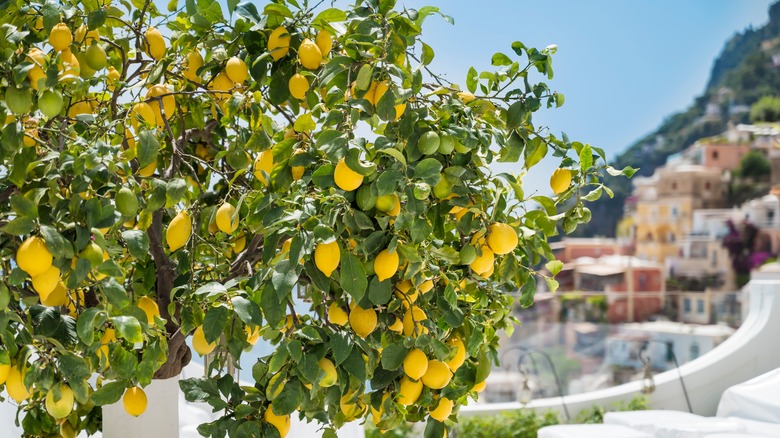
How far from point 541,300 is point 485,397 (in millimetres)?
767

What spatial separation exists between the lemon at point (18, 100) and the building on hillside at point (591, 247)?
19.8 feet

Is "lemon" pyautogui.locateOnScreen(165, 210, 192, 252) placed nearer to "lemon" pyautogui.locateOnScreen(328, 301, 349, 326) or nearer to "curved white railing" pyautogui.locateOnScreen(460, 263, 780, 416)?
"lemon" pyautogui.locateOnScreen(328, 301, 349, 326)

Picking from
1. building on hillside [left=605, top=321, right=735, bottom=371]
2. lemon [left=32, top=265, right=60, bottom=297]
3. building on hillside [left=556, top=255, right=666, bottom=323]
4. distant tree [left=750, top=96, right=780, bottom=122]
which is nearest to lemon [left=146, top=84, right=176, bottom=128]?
lemon [left=32, top=265, right=60, bottom=297]

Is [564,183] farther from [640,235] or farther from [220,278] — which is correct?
[640,235]

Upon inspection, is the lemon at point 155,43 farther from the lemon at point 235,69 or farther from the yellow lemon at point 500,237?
the yellow lemon at point 500,237

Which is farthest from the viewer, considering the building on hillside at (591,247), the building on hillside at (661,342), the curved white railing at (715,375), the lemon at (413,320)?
the building on hillside at (591,247)

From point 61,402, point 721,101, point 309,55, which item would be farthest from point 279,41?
point 721,101

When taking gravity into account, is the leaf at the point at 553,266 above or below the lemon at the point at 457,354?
above

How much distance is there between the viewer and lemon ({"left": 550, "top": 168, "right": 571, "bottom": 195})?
0.67m

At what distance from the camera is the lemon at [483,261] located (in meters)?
0.63

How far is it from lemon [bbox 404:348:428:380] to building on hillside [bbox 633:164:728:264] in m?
6.85

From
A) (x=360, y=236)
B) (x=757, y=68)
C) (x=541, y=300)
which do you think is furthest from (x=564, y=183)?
(x=757, y=68)

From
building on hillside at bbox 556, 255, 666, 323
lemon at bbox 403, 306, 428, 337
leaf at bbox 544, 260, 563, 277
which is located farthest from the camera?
building on hillside at bbox 556, 255, 666, 323

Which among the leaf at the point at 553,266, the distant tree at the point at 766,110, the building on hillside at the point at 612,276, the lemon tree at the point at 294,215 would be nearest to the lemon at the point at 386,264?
the lemon tree at the point at 294,215
